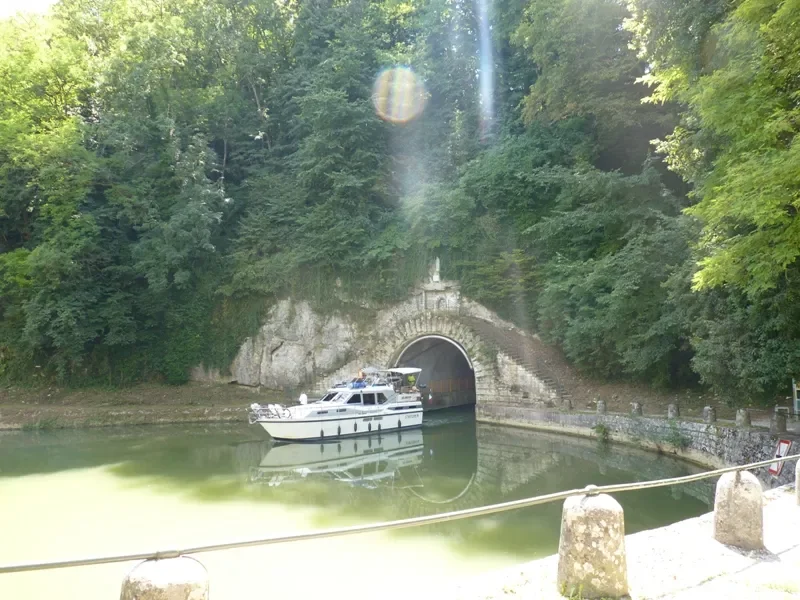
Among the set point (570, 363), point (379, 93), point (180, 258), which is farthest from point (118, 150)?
point (570, 363)

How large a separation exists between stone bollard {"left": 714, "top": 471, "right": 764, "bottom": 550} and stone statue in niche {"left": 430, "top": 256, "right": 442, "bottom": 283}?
20.2 metres

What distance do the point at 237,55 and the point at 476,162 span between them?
15200mm

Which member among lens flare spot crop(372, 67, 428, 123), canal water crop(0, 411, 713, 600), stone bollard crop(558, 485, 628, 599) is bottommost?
canal water crop(0, 411, 713, 600)

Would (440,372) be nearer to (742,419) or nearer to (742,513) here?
(742,419)

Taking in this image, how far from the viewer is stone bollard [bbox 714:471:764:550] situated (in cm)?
509

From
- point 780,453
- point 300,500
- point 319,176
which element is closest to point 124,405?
point 319,176

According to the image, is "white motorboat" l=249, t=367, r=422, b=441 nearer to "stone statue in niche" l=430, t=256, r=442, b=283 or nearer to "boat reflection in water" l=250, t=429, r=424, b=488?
"boat reflection in water" l=250, t=429, r=424, b=488

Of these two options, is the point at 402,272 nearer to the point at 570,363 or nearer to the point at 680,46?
the point at 570,363

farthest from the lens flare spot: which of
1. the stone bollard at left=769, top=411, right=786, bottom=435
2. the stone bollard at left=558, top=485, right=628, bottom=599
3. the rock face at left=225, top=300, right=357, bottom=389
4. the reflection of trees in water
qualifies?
the stone bollard at left=558, top=485, right=628, bottom=599

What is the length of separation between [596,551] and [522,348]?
19113 mm

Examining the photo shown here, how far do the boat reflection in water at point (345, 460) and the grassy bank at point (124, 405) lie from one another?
6.33 m

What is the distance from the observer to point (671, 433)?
15.3m

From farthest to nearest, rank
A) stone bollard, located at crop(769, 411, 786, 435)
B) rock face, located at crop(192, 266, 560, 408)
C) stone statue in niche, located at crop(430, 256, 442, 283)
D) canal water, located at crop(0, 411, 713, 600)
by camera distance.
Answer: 1. stone statue in niche, located at crop(430, 256, 442, 283)
2. rock face, located at crop(192, 266, 560, 408)
3. stone bollard, located at crop(769, 411, 786, 435)
4. canal water, located at crop(0, 411, 713, 600)

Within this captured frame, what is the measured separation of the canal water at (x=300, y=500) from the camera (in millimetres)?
8586
